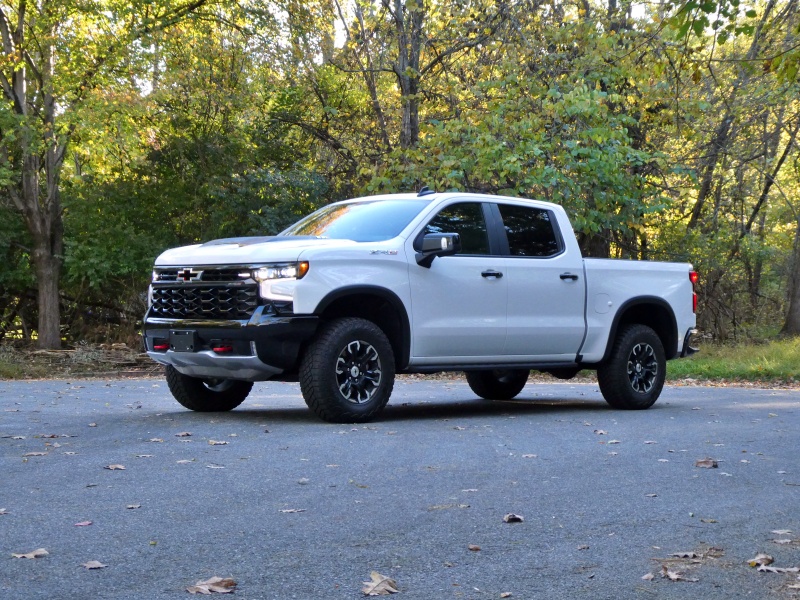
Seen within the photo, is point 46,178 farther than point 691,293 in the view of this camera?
Yes

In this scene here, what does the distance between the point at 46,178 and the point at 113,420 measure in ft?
54.5

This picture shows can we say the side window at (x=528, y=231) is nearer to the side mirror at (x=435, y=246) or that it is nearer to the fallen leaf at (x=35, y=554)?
the side mirror at (x=435, y=246)

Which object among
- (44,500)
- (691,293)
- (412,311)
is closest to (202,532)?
(44,500)

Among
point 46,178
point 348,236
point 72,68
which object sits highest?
point 72,68

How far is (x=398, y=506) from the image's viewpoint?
5.99 meters

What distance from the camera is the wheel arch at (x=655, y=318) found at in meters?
11.7

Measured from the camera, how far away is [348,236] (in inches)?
391

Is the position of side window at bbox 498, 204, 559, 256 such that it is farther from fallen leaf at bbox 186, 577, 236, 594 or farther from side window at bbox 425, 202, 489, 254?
fallen leaf at bbox 186, 577, 236, 594

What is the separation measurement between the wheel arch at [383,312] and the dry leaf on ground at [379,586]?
4.94m

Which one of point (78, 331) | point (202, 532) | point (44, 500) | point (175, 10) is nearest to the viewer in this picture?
point (202, 532)

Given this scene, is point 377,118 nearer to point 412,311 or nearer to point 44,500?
point 412,311

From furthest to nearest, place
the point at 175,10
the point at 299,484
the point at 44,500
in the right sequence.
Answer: the point at 175,10 → the point at 299,484 → the point at 44,500

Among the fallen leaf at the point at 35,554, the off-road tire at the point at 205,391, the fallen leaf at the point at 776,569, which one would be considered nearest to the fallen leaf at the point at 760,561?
the fallen leaf at the point at 776,569

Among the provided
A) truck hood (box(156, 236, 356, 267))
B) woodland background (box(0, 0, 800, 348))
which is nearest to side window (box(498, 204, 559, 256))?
truck hood (box(156, 236, 356, 267))
